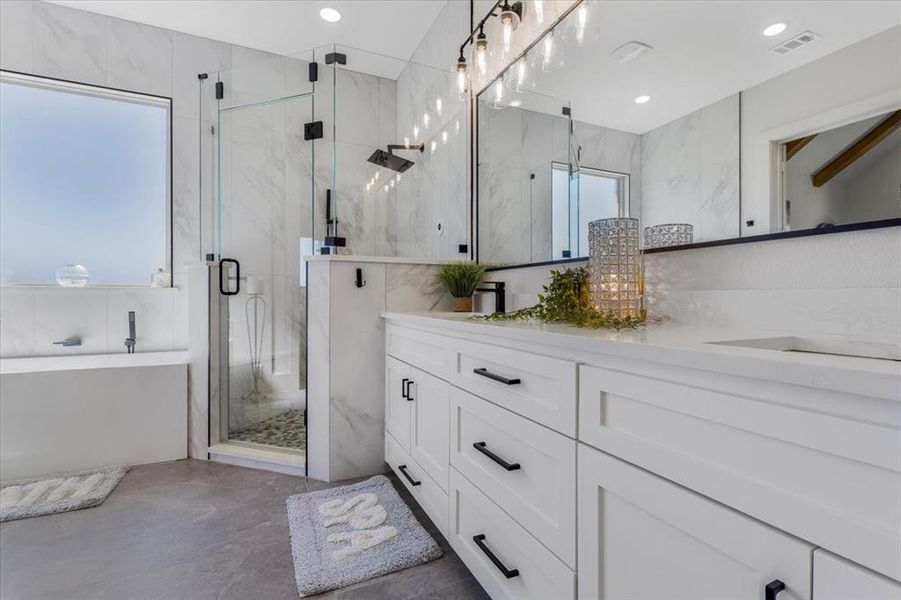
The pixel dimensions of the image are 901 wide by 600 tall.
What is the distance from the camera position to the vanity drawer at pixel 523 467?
→ 32.9 inches

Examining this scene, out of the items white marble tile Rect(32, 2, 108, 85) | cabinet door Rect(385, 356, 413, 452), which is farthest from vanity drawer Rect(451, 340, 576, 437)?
white marble tile Rect(32, 2, 108, 85)

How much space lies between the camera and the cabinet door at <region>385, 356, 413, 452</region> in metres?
1.72

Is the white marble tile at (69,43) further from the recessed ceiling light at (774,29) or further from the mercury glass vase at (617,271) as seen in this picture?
the recessed ceiling light at (774,29)

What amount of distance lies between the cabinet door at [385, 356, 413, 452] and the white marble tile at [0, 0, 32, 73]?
303 cm

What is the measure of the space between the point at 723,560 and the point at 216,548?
163cm

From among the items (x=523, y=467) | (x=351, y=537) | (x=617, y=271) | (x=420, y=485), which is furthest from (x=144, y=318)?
(x=617, y=271)

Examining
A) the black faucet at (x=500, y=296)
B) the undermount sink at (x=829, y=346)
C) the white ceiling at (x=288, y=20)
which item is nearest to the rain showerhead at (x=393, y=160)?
the white ceiling at (x=288, y=20)

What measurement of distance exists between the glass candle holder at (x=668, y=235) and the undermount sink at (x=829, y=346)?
368 mm

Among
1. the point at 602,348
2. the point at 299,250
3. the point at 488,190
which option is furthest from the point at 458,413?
the point at 299,250

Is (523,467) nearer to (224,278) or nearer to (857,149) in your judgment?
(857,149)

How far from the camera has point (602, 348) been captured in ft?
2.45

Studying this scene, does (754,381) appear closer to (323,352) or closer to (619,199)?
(619,199)

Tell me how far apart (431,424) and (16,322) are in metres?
2.82

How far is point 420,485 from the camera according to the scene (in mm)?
1562
